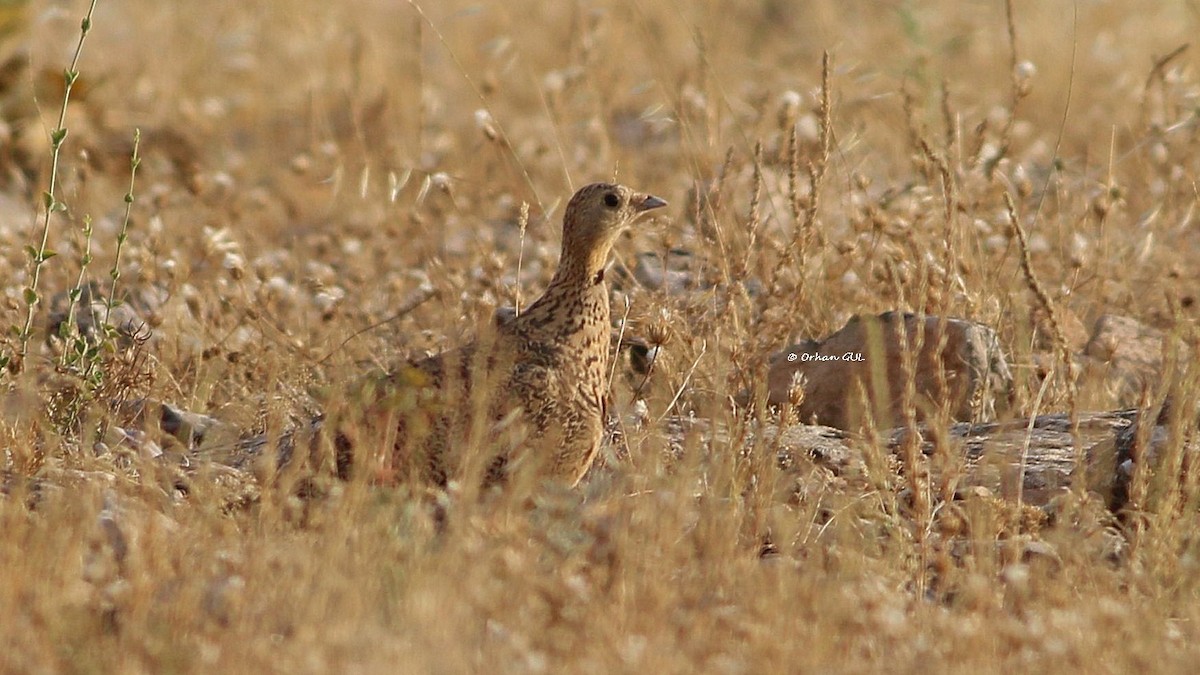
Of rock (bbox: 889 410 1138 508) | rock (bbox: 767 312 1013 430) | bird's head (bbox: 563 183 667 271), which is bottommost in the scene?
rock (bbox: 889 410 1138 508)

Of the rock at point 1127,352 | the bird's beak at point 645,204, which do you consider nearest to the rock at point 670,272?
the bird's beak at point 645,204

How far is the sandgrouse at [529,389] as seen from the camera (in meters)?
4.24

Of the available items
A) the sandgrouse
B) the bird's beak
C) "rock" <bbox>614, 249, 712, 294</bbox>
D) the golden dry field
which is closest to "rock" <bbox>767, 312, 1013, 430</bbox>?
the golden dry field

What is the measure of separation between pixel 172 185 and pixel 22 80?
89cm

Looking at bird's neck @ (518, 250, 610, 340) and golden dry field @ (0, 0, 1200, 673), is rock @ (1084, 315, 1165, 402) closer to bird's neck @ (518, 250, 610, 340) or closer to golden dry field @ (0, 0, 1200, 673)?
golden dry field @ (0, 0, 1200, 673)

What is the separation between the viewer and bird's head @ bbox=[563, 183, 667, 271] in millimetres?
4707

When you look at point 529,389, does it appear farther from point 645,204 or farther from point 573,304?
point 645,204

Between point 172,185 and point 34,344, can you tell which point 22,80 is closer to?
point 172,185

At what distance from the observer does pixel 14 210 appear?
26.4ft

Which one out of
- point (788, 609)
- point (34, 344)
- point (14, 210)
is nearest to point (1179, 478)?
point (788, 609)

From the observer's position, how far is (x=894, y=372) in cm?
538

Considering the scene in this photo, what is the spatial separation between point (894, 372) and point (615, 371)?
2.70 feet

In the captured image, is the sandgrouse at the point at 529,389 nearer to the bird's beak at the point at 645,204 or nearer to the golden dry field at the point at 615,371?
the golden dry field at the point at 615,371

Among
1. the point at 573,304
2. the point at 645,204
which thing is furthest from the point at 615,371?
the point at 573,304
